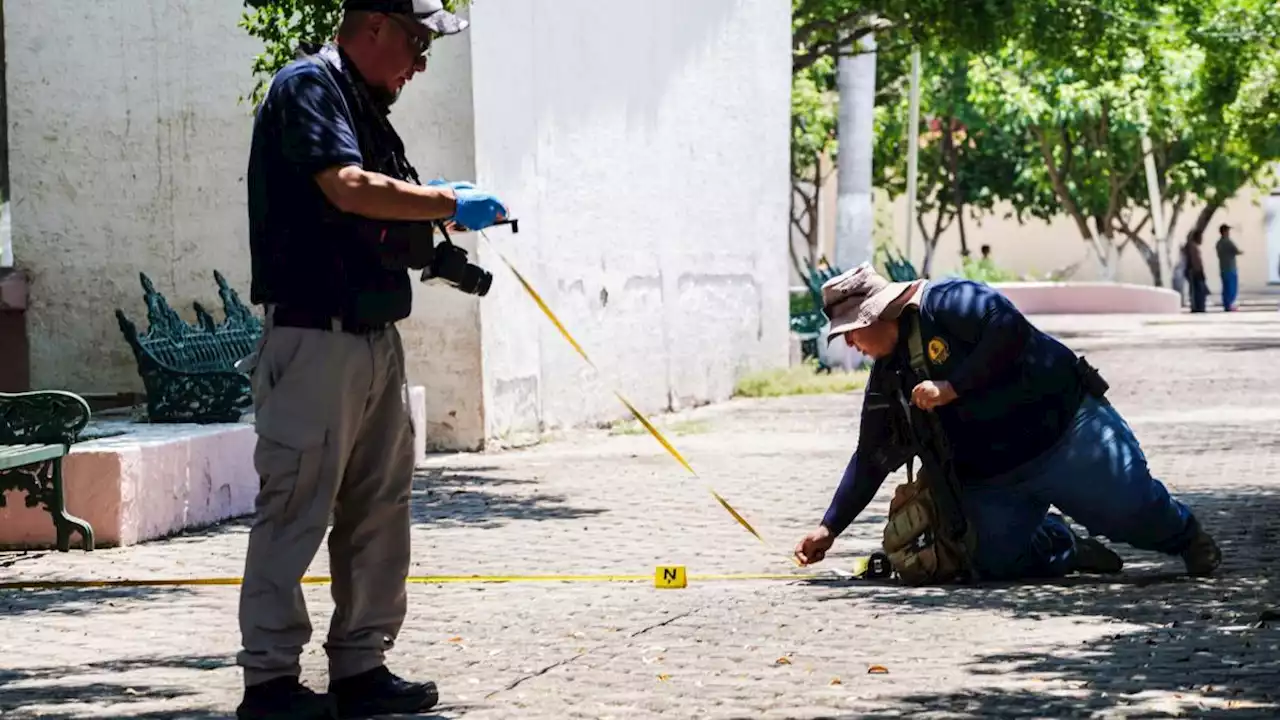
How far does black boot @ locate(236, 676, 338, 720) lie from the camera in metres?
5.55

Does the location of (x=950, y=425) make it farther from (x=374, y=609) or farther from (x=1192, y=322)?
(x=1192, y=322)

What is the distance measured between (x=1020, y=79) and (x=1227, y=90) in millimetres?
12660

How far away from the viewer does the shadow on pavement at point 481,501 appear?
11016 millimetres

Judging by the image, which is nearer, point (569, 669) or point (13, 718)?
point (13, 718)

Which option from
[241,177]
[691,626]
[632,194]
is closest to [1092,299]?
[632,194]

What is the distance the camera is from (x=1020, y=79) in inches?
1665

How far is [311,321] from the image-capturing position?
18.5ft

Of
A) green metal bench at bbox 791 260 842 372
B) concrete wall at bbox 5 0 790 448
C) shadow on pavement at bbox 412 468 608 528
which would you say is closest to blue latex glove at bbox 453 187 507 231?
shadow on pavement at bbox 412 468 608 528

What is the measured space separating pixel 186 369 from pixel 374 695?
20.3ft

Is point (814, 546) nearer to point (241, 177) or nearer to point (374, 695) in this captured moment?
point (374, 695)

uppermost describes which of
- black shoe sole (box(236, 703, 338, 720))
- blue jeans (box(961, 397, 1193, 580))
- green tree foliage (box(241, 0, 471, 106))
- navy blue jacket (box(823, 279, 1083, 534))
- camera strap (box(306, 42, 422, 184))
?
green tree foliage (box(241, 0, 471, 106))

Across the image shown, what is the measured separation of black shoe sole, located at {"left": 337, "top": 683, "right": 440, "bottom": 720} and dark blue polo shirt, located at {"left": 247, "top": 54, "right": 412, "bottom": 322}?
38.8 inches

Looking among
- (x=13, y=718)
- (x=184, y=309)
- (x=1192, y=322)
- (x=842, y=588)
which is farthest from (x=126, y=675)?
(x=1192, y=322)

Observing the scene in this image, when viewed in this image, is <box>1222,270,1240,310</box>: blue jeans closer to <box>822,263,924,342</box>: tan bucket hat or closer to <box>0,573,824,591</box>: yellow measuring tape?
<box>0,573,824,591</box>: yellow measuring tape
